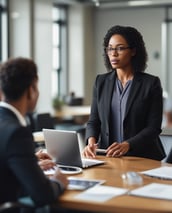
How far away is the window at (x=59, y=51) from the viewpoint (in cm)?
1159

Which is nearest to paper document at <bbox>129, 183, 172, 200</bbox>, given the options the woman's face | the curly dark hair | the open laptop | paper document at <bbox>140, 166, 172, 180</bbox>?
paper document at <bbox>140, 166, 172, 180</bbox>

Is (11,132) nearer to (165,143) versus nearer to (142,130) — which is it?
(142,130)

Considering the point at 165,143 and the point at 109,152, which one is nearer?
the point at 109,152

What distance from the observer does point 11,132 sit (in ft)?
7.28

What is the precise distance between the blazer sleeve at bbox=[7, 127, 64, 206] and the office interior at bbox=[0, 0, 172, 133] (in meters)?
7.93

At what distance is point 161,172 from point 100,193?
0.63 metres

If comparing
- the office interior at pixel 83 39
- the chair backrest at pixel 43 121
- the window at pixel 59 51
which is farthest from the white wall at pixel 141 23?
the chair backrest at pixel 43 121

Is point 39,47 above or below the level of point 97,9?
below

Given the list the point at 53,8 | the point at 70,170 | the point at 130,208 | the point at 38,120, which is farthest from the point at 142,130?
the point at 53,8

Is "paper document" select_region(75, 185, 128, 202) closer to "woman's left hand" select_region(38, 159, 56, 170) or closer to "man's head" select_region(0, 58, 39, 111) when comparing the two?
"woman's left hand" select_region(38, 159, 56, 170)

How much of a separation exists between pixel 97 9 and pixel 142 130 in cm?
917

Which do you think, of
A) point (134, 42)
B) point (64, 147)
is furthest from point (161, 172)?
point (134, 42)

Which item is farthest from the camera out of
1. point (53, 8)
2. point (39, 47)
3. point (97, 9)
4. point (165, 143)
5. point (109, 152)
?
point (97, 9)

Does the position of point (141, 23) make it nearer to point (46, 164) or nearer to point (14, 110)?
point (46, 164)
